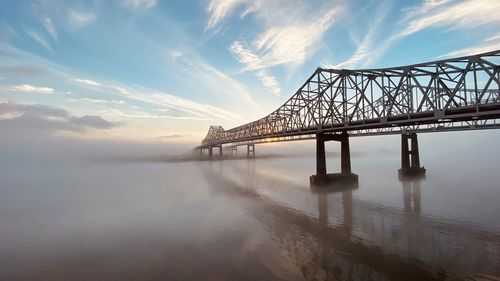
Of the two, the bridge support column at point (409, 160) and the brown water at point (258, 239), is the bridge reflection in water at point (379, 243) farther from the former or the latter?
the bridge support column at point (409, 160)

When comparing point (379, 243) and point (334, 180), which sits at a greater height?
point (334, 180)

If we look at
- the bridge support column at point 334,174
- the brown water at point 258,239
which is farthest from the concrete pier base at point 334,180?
the brown water at point 258,239

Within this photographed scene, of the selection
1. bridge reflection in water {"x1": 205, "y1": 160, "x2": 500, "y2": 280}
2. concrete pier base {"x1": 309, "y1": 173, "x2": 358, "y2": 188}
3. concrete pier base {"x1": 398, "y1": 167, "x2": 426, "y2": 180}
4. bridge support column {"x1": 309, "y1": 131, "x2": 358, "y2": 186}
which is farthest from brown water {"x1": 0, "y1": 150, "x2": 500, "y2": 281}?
concrete pier base {"x1": 398, "y1": 167, "x2": 426, "y2": 180}

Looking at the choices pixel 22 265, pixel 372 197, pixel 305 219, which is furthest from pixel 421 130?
pixel 22 265

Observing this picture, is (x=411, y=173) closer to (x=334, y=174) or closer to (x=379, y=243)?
(x=334, y=174)

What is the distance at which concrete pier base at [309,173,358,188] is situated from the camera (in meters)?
41.4

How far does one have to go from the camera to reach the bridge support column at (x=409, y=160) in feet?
168

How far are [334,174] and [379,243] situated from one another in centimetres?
2635

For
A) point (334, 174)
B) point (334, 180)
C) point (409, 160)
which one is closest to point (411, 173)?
point (409, 160)

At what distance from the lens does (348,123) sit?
4025 centimetres

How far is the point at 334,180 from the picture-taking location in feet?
137

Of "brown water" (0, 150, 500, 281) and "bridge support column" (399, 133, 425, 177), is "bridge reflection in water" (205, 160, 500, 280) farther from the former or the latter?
"bridge support column" (399, 133, 425, 177)

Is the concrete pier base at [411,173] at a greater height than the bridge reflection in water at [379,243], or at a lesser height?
greater

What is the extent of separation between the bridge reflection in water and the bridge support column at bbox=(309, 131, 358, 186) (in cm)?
1324
